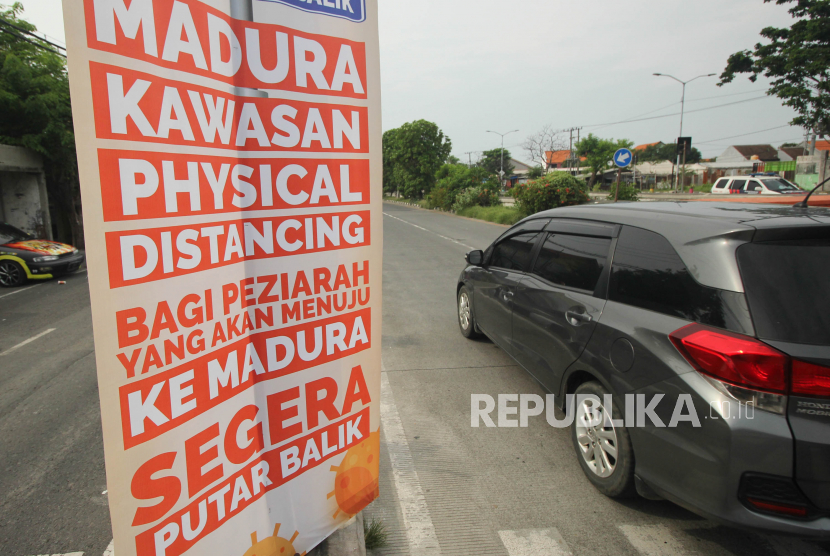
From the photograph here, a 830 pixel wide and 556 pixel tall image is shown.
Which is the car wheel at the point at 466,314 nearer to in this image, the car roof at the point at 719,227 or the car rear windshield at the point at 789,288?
the car roof at the point at 719,227

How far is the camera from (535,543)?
9.34 ft

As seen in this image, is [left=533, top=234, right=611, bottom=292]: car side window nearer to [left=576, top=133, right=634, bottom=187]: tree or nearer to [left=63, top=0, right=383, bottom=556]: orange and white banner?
[left=63, top=0, right=383, bottom=556]: orange and white banner

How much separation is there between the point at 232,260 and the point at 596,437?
2.42m

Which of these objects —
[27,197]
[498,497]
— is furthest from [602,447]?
[27,197]

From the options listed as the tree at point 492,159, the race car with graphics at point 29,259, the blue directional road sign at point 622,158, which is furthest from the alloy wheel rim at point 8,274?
the tree at point 492,159

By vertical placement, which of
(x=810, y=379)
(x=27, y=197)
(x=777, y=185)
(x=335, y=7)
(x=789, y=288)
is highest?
(x=335, y=7)

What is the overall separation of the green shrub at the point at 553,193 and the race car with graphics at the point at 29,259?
51.8 ft

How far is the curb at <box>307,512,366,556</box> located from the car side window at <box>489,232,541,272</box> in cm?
256

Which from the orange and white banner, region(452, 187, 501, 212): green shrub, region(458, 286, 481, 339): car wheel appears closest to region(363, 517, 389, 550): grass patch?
the orange and white banner

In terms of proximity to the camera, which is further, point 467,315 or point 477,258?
point 467,315

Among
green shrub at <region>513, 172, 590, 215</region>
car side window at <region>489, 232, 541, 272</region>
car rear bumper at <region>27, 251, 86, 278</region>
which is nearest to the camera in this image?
car side window at <region>489, 232, 541, 272</region>

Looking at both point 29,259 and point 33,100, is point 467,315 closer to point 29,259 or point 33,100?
point 29,259

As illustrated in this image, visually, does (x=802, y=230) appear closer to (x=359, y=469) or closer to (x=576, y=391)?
(x=576, y=391)

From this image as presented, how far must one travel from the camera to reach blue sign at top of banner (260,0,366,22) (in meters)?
2.13
